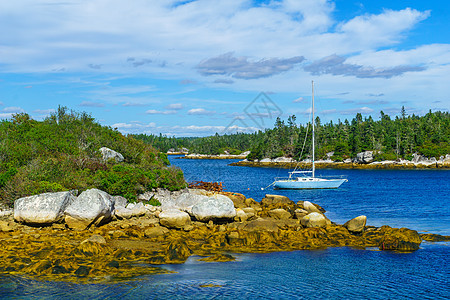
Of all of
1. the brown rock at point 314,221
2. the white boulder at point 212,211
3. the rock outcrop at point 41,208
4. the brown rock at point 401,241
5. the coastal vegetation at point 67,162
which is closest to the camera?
the brown rock at point 401,241

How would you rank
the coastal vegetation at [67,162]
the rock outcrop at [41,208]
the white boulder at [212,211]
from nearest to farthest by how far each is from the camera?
the rock outcrop at [41,208] < the white boulder at [212,211] < the coastal vegetation at [67,162]

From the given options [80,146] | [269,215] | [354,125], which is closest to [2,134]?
[80,146]

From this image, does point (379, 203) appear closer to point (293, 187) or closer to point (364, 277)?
point (293, 187)

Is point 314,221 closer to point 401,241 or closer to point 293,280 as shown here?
point 401,241

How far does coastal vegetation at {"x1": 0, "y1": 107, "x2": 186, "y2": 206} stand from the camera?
28.4 m

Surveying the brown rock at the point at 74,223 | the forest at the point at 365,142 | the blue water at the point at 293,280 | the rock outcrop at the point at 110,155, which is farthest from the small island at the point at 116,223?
the forest at the point at 365,142

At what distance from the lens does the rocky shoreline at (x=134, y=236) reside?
716 inches

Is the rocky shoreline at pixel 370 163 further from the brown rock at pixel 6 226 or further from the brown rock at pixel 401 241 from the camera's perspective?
the brown rock at pixel 6 226

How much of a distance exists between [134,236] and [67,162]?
39.2 ft

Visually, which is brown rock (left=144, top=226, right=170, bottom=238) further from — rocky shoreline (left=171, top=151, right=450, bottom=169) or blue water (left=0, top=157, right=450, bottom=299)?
rocky shoreline (left=171, top=151, right=450, bottom=169)

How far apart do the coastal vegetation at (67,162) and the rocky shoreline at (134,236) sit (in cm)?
184

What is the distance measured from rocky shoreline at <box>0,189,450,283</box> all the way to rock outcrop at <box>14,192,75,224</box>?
0.19 ft

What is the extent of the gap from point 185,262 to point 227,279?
323cm

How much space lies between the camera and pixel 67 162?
1261 inches
